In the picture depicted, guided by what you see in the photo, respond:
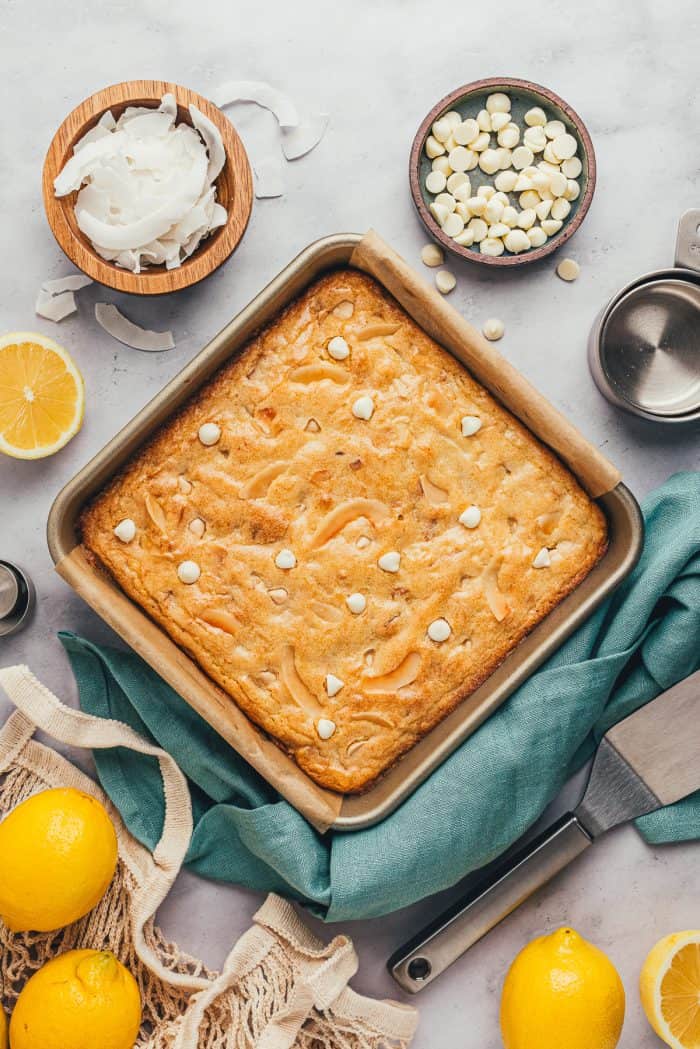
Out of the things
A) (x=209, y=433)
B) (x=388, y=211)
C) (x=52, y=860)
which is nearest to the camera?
(x=52, y=860)

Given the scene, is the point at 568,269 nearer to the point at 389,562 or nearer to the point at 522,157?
the point at 522,157

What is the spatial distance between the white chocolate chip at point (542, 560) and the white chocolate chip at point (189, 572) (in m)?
0.80

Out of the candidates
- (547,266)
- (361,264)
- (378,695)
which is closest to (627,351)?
(547,266)

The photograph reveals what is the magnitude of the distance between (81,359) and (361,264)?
795mm

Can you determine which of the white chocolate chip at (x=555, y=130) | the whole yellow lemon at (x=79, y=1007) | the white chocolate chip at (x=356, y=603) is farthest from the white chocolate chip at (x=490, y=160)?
the whole yellow lemon at (x=79, y=1007)

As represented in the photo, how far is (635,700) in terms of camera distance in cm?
258

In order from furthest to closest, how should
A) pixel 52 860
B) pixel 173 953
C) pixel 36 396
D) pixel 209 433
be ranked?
pixel 173 953, pixel 36 396, pixel 209 433, pixel 52 860

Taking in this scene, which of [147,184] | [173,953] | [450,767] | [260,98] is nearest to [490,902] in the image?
[450,767]

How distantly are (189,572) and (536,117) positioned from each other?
4.77 feet

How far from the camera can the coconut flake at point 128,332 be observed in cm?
266

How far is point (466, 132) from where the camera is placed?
8.65 ft

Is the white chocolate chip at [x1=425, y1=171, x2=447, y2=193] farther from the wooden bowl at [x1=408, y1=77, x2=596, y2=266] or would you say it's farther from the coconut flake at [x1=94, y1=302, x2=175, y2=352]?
the coconut flake at [x1=94, y1=302, x2=175, y2=352]

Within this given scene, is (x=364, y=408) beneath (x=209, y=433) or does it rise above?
beneath

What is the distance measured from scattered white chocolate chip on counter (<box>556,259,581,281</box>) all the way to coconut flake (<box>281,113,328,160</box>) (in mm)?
721
